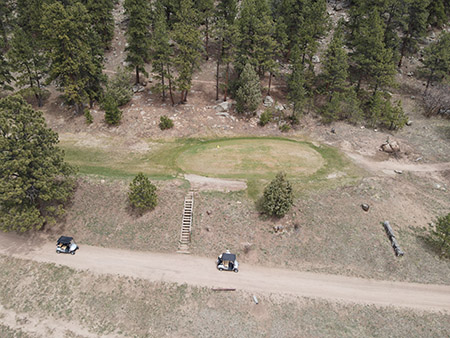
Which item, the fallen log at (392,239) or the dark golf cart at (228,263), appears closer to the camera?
the dark golf cart at (228,263)

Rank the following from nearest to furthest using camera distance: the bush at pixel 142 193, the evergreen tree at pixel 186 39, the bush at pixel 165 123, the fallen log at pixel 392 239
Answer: the fallen log at pixel 392 239 → the bush at pixel 142 193 → the evergreen tree at pixel 186 39 → the bush at pixel 165 123

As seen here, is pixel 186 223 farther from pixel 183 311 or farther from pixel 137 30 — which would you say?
pixel 137 30

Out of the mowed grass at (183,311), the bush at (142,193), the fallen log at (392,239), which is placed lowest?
the mowed grass at (183,311)

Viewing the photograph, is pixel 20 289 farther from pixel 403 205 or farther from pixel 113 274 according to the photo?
pixel 403 205

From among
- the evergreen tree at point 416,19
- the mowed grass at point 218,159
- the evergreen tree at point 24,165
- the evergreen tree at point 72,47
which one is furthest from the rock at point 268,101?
the evergreen tree at point 24,165

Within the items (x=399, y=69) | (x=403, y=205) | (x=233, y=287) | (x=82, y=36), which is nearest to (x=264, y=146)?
(x=403, y=205)

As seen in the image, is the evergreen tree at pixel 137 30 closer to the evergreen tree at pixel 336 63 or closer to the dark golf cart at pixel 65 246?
the evergreen tree at pixel 336 63

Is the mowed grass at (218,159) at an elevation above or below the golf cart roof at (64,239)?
above
